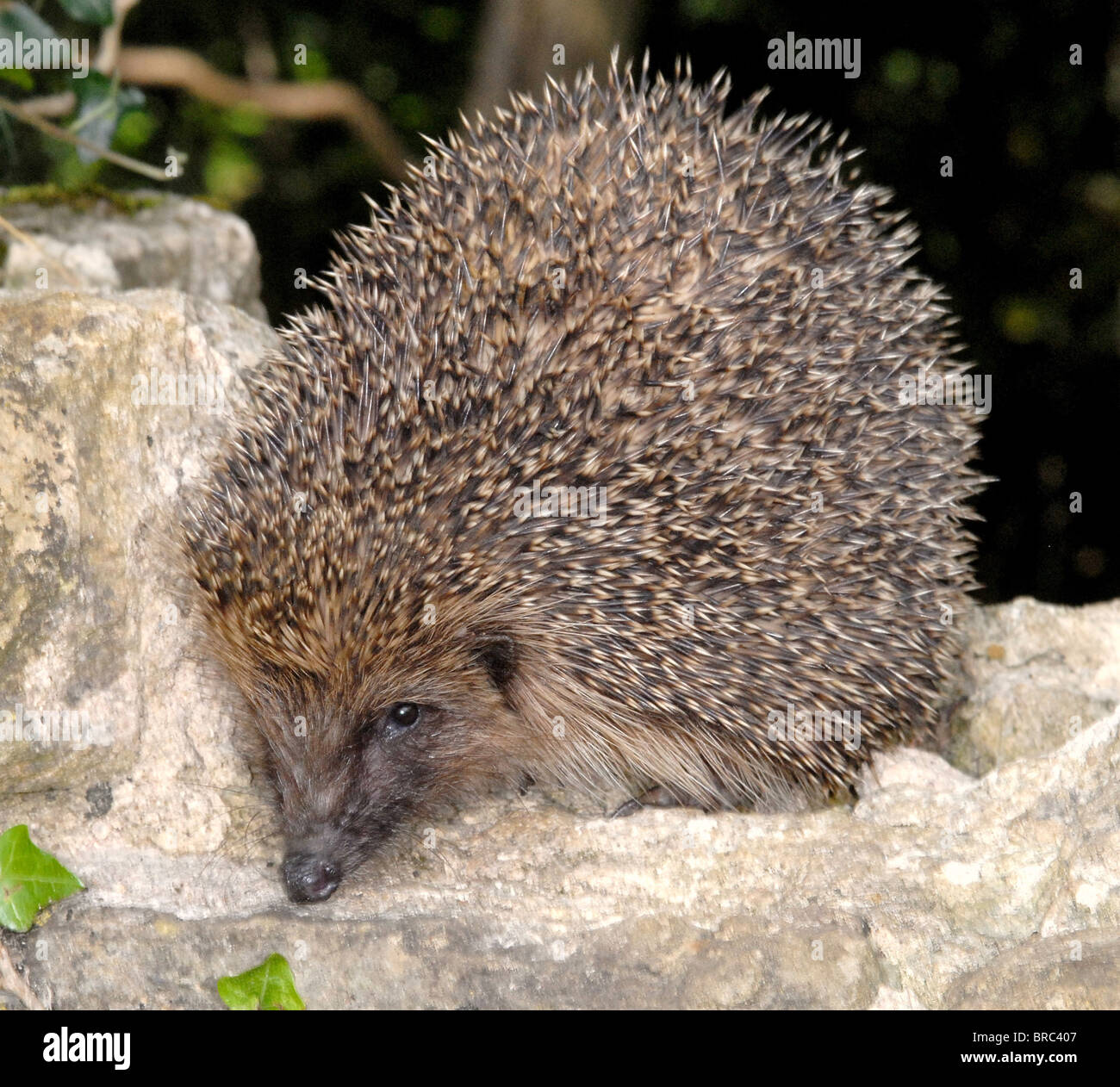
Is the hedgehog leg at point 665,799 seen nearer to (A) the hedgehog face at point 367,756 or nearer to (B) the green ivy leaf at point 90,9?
(A) the hedgehog face at point 367,756

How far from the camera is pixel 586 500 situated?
409 cm

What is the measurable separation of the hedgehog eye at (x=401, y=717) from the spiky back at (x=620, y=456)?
0.33m

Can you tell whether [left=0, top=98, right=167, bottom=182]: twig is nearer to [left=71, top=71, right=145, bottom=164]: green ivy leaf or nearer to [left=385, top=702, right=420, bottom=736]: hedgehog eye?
[left=71, top=71, right=145, bottom=164]: green ivy leaf

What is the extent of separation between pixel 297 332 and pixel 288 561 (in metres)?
0.94

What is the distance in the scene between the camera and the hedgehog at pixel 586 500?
409cm

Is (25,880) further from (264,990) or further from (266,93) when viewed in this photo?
(266,93)

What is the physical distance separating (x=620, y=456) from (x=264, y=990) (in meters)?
1.79

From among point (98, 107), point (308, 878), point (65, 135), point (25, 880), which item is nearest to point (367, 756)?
point (308, 878)

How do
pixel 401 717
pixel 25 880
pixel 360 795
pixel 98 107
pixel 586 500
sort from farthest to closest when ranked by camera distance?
pixel 98 107 → pixel 401 717 → pixel 360 795 → pixel 586 500 → pixel 25 880

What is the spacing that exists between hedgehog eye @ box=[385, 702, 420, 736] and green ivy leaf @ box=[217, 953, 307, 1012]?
0.91 metres

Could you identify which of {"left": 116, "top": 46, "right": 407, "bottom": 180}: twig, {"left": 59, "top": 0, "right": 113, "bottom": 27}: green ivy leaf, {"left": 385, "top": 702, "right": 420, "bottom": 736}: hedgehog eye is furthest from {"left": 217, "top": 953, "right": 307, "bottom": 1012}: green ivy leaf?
{"left": 116, "top": 46, "right": 407, "bottom": 180}: twig

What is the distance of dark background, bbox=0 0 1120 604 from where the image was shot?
932cm

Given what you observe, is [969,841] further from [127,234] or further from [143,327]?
[127,234]

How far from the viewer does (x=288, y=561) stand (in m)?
4.09
